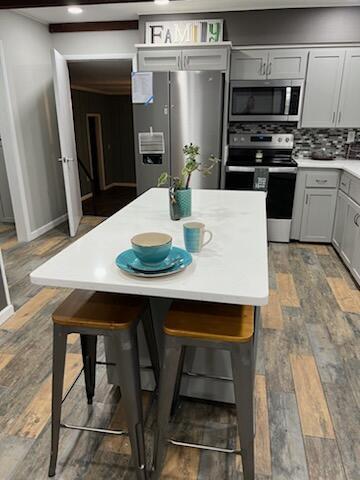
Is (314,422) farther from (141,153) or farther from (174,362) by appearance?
(141,153)

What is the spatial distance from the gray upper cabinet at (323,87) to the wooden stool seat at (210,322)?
3.26m

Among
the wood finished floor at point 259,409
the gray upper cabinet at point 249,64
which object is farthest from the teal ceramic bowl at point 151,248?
the gray upper cabinet at point 249,64

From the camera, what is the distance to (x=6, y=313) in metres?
2.53

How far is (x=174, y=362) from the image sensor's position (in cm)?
120

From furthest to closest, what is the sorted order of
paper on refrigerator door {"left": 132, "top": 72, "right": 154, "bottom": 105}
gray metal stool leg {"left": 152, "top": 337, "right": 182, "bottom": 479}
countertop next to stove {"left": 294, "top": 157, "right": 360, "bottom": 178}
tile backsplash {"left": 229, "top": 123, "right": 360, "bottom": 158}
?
tile backsplash {"left": 229, "top": 123, "right": 360, "bottom": 158}, paper on refrigerator door {"left": 132, "top": 72, "right": 154, "bottom": 105}, countertop next to stove {"left": 294, "top": 157, "right": 360, "bottom": 178}, gray metal stool leg {"left": 152, "top": 337, "right": 182, "bottom": 479}

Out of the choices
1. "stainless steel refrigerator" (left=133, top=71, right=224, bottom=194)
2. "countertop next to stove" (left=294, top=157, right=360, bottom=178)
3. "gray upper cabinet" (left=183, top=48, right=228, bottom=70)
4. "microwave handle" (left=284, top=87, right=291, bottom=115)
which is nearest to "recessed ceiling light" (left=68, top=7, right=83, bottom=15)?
"stainless steel refrigerator" (left=133, top=71, right=224, bottom=194)

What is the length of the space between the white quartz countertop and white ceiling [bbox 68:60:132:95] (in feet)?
11.1

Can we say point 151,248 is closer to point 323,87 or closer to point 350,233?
point 350,233

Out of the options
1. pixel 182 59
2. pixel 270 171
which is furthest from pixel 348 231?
pixel 182 59

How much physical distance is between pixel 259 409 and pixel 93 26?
429 centimetres

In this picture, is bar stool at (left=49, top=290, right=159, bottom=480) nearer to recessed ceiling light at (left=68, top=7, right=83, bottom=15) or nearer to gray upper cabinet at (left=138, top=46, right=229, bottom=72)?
gray upper cabinet at (left=138, top=46, right=229, bottom=72)

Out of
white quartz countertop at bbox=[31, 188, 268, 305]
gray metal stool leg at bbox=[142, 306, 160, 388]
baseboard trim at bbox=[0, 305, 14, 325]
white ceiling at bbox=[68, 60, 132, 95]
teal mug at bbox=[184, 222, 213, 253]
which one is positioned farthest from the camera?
white ceiling at bbox=[68, 60, 132, 95]

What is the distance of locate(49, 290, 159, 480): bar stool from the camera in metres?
1.22

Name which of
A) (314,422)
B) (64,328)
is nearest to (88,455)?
(64,328)
